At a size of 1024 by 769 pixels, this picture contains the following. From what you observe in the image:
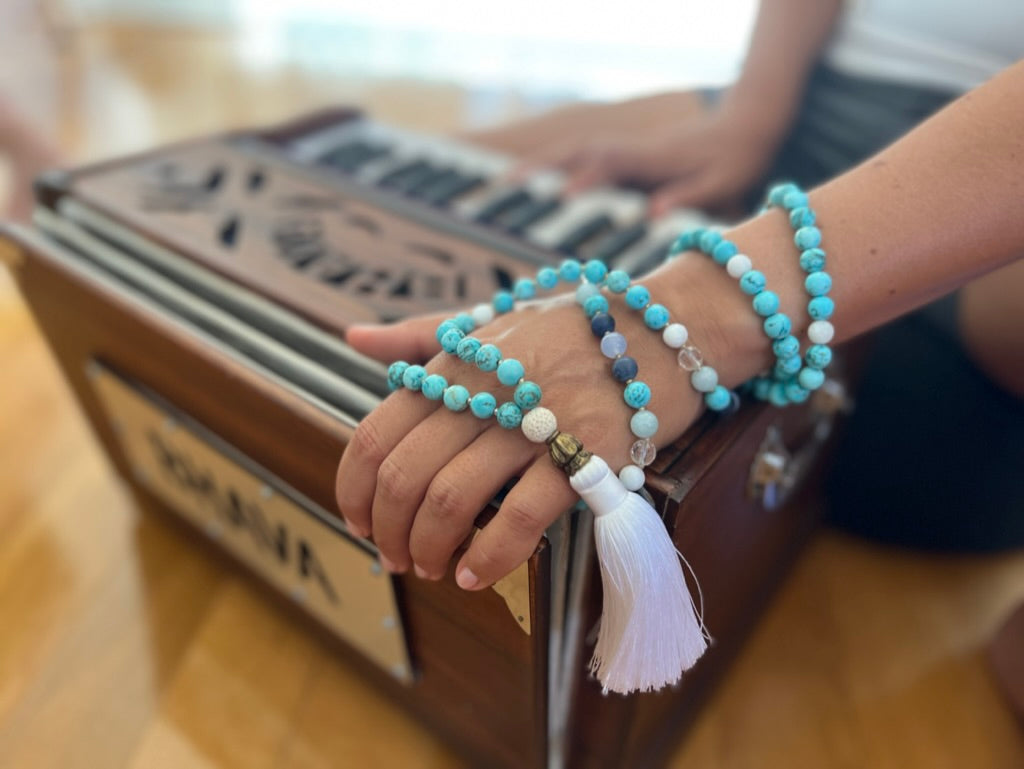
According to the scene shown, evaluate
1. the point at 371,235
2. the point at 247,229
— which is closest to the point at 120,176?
Answer: the point at 247,229

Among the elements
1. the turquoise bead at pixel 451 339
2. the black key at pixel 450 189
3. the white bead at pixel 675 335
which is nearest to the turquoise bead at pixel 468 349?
the turquoise bead at pixel 451 339

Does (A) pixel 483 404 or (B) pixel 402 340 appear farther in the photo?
(B) pixel 402 340

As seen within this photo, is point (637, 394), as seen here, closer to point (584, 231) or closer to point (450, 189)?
point (584, 231)

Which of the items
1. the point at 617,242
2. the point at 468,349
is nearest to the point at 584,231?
the point at 617,242

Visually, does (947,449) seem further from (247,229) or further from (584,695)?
(247,229)

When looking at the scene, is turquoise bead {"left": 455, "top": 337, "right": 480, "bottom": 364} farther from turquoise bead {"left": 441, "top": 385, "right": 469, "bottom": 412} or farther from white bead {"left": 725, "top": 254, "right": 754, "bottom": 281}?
white bead {"left": 725, "top": 254, "right": 754, "bottom": 281}

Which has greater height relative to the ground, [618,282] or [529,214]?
[618,282]

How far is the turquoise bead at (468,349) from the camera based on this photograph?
0.40 meters

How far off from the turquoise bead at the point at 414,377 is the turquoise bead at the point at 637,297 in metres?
0.13

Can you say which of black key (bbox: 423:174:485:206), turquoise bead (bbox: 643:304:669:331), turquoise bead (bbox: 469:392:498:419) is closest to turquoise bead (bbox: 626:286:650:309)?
turquoise bead (bbox: 643:304:669:331)

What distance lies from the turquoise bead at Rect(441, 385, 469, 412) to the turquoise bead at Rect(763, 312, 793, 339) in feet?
0.60

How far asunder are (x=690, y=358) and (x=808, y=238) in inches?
4.0

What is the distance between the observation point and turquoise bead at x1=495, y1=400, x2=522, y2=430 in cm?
38

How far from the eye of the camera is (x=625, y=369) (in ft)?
1.30
